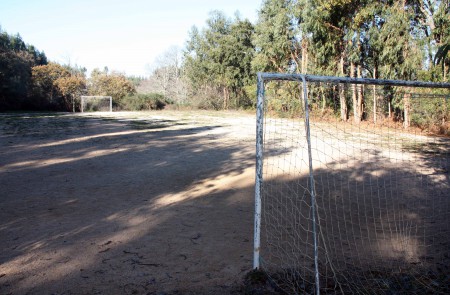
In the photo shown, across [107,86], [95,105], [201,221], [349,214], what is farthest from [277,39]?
[107,86]

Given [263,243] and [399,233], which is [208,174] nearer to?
[263,243]

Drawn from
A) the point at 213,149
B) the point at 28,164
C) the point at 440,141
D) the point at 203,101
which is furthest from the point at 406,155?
the point at 203,101

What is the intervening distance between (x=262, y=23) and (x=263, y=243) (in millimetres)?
26355

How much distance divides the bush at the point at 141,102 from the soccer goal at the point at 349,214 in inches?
1315

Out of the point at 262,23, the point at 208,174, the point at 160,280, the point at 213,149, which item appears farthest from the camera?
the point at 262,23

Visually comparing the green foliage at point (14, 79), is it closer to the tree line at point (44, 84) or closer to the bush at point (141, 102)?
the tree line at point (44, 84)

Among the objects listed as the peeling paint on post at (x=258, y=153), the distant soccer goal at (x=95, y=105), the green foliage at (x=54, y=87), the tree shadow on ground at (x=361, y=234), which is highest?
the green foliage at (x=54, y=87)

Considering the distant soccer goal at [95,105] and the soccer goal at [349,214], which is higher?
the distant soccer goal at [95,105]

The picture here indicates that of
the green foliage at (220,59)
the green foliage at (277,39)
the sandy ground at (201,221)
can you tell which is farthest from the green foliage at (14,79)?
the sandy ground at (201,221)

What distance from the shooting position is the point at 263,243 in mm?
4043

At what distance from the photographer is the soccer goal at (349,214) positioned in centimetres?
316

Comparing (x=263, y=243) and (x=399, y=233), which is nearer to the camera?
(x=263, y=243)

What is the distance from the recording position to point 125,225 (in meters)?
4.55

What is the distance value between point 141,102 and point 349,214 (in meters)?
38.0
